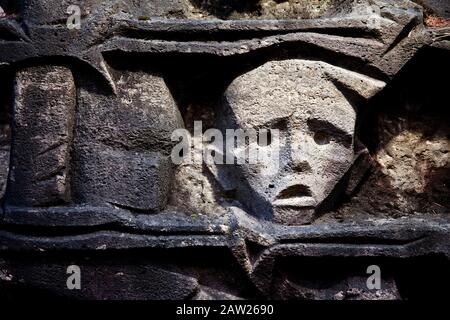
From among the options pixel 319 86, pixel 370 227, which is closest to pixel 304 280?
pixel 370 227

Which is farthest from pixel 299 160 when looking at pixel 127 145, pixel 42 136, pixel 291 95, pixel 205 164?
pixel 42 136

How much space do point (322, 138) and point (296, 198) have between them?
0.83ft

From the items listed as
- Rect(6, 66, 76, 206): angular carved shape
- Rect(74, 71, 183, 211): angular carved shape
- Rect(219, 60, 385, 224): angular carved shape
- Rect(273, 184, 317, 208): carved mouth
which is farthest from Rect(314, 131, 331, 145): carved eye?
Rect(6, 66, 76, 206): angular carved shape

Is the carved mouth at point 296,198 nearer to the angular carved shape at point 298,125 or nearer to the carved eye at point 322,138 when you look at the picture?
the angular carved shape at point 298,125

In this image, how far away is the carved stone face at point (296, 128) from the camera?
1930 mm

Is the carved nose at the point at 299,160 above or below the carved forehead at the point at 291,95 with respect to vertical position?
below

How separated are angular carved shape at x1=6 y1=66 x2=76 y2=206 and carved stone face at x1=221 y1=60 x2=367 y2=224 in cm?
62

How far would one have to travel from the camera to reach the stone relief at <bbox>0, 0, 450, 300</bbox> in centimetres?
187

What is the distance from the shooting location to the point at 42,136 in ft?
6.37

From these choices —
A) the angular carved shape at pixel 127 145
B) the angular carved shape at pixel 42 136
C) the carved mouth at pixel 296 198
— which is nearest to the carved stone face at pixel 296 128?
the carved mouth at pixel 296 198

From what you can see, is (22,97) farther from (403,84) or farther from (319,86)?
(403,84)

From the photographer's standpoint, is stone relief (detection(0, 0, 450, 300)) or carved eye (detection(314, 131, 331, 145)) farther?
carved eye (detection(314, 131, 331, 145))

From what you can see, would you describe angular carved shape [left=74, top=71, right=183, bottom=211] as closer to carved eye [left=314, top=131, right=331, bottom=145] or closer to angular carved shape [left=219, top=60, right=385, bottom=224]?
angular carved shape [left=219, top=60, right=385, bottom=224]

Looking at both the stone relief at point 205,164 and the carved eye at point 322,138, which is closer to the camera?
the stone relief at point 205,164
